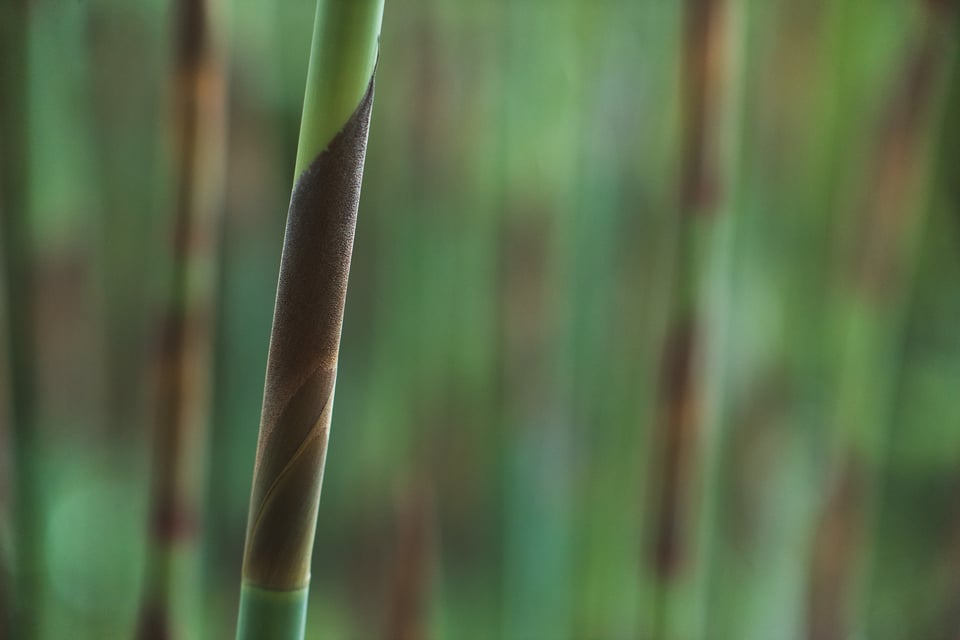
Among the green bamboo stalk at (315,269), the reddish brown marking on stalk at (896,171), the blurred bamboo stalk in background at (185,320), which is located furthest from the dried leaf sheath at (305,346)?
the reddish brown marking on stalk at (896,171)

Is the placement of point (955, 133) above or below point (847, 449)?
above

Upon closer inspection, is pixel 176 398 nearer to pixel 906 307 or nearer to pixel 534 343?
pixel 534 343

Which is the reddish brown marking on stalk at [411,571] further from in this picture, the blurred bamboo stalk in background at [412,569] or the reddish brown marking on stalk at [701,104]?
the reddish brown marking on stalk at [701,104]

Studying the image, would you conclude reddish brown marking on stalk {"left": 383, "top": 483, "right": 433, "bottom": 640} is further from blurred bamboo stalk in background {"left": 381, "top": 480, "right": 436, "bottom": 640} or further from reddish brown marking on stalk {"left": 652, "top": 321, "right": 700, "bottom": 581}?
reddish brown marking on stalk {"left": 652, "top": 321, "right": 700, "bottom": 581}

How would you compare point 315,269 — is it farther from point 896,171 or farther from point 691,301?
point 896,171

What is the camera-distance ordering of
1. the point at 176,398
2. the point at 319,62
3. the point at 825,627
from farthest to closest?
the point at 825,627, the point at 176,398, the point at 319,62

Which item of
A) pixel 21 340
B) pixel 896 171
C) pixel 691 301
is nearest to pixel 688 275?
pixel 691 301

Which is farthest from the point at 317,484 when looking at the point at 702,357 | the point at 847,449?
the point at 847,449

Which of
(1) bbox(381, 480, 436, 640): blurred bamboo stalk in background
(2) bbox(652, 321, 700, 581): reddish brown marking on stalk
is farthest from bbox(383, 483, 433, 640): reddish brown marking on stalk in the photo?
(2) bbox(652, 321, 700, 581): reddish brown marking on stalk
